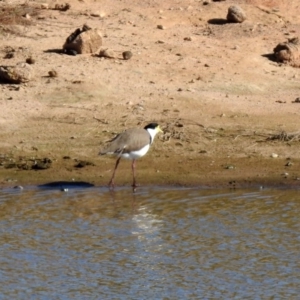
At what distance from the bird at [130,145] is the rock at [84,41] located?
10.3 feet

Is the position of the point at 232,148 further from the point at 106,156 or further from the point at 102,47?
the point at 102,47

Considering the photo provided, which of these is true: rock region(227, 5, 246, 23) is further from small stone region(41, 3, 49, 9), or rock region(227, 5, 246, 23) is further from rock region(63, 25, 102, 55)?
small stone region(41, 3, 49, 9)

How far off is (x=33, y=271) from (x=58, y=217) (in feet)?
6.23

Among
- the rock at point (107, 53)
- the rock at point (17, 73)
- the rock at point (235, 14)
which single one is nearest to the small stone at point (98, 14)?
the rock at point (107, 53)

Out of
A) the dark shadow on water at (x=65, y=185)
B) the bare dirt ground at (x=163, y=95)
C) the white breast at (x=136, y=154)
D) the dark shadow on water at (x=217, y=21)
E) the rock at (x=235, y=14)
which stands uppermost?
the rock at (x=235, y=14)

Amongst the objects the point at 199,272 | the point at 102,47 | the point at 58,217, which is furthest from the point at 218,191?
the point at 102,47

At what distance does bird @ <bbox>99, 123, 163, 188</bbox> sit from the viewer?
1205 cm

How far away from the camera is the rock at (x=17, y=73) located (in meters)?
14.2

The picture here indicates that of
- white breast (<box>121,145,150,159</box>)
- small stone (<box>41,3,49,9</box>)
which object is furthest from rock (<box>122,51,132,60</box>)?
white breast (<box>121,145,150,159</box>)

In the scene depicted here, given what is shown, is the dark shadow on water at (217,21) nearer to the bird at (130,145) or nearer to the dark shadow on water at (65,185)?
the bird at (130,145)

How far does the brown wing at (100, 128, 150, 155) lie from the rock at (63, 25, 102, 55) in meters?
3.20

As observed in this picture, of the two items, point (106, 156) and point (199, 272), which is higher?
point (199, 272)

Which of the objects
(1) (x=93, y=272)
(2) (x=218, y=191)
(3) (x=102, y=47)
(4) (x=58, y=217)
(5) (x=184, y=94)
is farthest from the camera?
(3) (x=102, y=47)

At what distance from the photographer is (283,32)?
1630 cm
